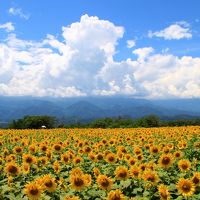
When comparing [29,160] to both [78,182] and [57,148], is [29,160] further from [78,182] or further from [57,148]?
[78,182]

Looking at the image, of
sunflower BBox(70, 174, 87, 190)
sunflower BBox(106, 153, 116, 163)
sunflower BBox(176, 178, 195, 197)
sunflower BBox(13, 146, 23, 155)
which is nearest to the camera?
sunflower BBox(176, 178, 195, 197)

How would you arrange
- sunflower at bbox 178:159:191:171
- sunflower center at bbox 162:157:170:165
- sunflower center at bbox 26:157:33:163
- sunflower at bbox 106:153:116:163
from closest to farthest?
sunflower at bbox 178:159:191:171 < sunflower center at bbox 162:157:170:165 < sunflower center at bbox 26:157:33:163 < sunflower at bbox 106:153:116:163

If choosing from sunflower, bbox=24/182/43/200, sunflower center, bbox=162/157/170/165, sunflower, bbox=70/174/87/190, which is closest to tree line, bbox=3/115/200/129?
sunflower center, bbox=162/157/170/165

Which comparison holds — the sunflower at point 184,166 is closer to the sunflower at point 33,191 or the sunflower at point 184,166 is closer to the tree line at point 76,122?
the sunflower at point 33,191

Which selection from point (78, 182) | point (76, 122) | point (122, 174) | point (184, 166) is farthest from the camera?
point (76, 122)

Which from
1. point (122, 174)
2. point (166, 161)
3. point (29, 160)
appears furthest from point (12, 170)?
point (166, 161)

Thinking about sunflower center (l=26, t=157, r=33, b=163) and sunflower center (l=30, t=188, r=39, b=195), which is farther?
sunflower center (l=26, t=157, r=33, b=163)

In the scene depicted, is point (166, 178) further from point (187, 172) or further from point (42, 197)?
point (42, 197)

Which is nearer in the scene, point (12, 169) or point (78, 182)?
point (78, 182)

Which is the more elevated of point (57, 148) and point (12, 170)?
point (57, 148)

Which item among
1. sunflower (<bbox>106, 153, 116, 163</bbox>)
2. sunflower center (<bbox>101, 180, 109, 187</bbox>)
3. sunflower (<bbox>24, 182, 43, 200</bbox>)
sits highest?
sunflower (<bbox>106, 153, 116, 163</bbox>)

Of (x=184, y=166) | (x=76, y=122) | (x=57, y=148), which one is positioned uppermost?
(x=76, y=122)

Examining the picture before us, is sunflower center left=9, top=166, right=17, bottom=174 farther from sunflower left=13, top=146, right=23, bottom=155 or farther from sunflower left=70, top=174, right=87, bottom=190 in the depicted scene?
sunflower left=13, top=146, right=23, bottom=155

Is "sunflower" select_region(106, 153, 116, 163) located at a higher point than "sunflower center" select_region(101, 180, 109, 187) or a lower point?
higher
